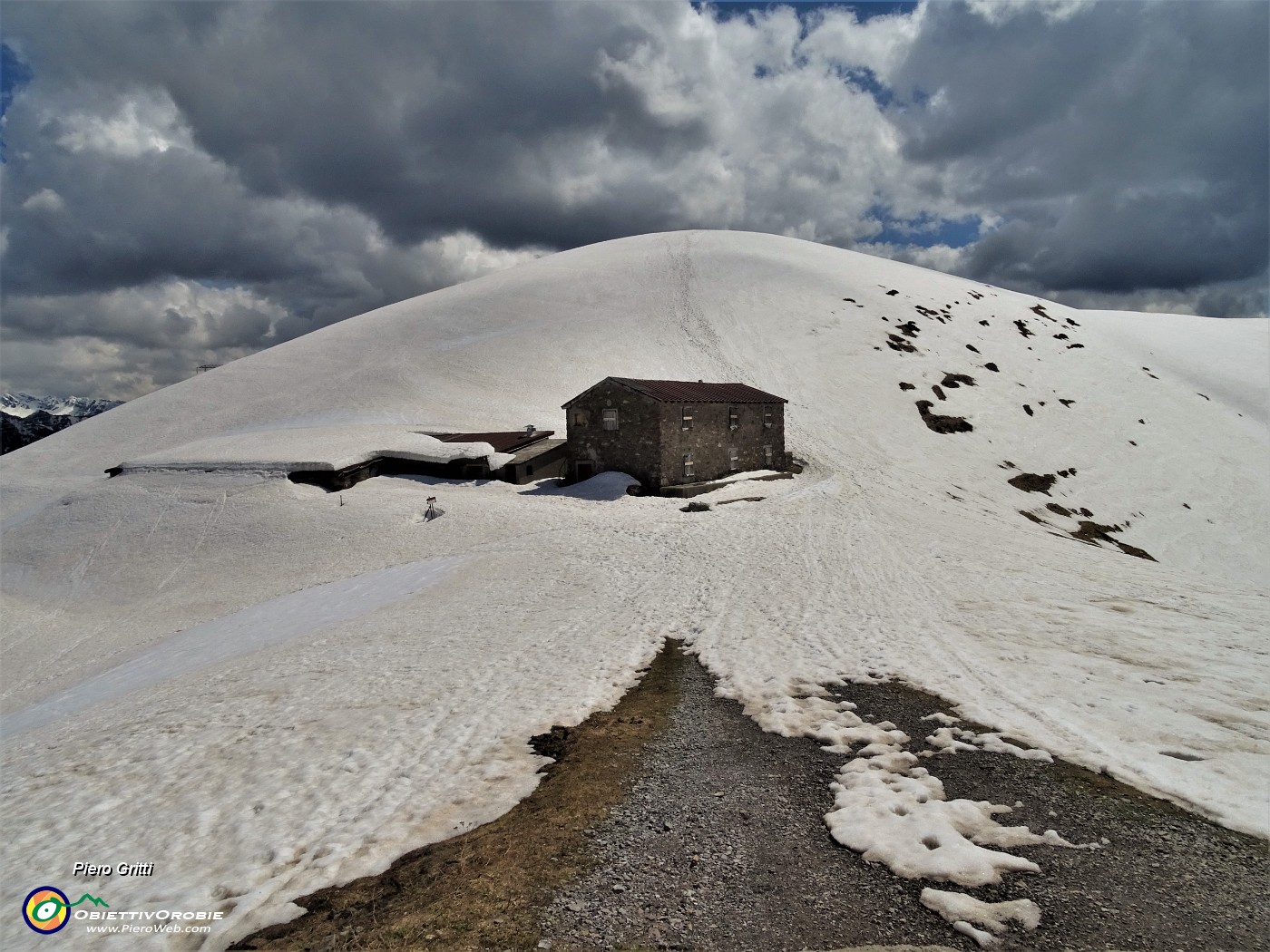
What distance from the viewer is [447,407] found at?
2233 inches

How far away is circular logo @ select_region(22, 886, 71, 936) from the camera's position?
8008mm

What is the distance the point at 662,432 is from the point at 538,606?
1919 centimetres

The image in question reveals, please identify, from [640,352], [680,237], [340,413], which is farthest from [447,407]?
[680,237]

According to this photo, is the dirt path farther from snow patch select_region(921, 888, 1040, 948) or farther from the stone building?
the stone building

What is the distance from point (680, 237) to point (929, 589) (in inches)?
3836

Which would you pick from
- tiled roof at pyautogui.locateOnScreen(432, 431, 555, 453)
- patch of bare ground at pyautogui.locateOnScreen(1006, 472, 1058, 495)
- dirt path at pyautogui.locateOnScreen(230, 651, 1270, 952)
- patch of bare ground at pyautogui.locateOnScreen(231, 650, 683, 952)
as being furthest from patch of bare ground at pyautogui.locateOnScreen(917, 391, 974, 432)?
patch of bare ground at pyautogui.locateOnScreen(231, 650, 683, 952)

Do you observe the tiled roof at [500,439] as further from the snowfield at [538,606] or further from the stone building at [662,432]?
the snowfield at [538,606]

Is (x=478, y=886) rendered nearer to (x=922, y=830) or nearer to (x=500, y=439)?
(x=922, y=830)

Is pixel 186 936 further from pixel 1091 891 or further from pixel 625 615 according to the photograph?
pixel 625 615

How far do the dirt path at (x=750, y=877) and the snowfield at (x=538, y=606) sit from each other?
434 mm

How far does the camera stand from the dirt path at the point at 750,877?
681 cm

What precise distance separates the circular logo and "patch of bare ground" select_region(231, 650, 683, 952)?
2747 millimetres

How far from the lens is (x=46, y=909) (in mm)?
8281

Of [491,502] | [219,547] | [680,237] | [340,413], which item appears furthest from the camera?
[680,237]
